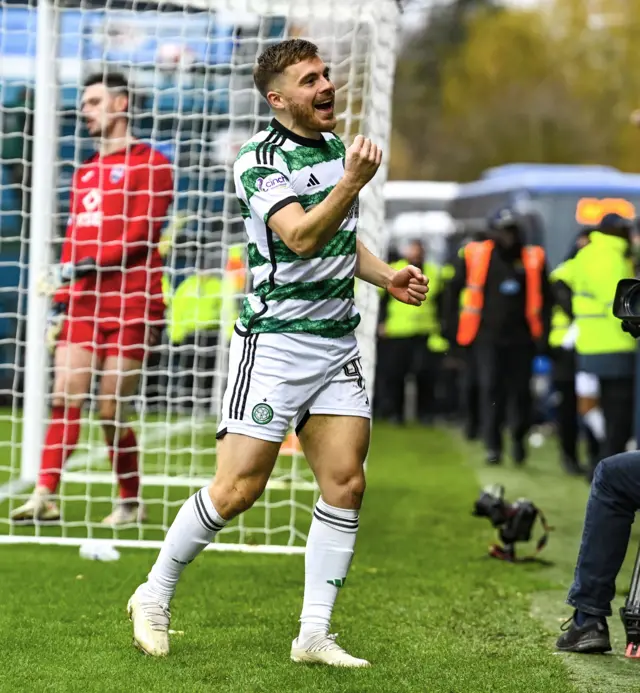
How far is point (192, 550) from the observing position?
523 cm

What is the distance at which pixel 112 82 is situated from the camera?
8.27m

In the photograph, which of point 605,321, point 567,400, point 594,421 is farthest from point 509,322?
point 605,321

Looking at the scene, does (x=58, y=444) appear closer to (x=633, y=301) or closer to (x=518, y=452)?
(x=633, y=301)

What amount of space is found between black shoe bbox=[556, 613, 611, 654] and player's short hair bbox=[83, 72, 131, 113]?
3994mm

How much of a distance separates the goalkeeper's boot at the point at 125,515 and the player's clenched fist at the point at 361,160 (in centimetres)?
394

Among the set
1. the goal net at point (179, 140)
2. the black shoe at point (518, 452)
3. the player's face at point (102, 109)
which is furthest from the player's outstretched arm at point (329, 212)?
the black shoe at point (518, 452)

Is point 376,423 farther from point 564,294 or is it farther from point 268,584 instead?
point 268,584

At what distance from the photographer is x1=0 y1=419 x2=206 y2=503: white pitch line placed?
378 inches

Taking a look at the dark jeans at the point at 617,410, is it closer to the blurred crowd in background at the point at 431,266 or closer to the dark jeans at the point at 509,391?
the blurred crowd in background at the point at 431,266

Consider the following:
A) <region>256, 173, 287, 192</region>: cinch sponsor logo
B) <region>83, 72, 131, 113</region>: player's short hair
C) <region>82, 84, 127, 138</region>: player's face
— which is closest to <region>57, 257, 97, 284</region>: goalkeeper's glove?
<region>82, 84, 127, 138</region>: player's face

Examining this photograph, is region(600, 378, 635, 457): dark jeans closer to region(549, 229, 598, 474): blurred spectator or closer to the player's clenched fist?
region(549, 229, 598, 474): blurred spectator

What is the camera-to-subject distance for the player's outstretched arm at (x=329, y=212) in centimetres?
473

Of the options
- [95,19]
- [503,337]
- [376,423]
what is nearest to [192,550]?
[95,19]

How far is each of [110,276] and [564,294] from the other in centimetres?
448
